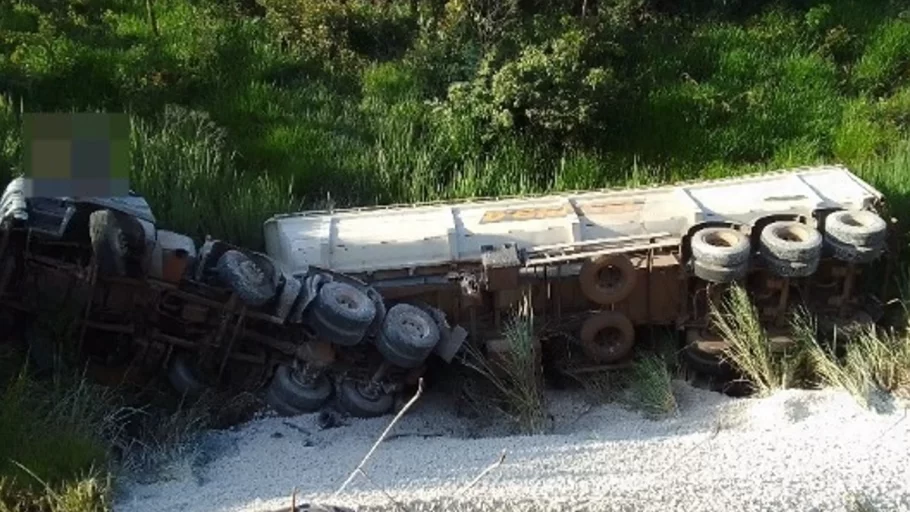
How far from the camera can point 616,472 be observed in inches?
244

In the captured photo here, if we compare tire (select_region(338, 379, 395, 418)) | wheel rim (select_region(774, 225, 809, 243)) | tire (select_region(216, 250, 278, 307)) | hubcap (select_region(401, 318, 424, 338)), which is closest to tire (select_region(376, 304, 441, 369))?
hubcap (select_region(401, 318, 424, 338))

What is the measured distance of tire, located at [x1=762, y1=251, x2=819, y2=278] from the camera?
8.00 metres

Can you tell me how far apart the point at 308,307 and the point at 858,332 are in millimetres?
3531

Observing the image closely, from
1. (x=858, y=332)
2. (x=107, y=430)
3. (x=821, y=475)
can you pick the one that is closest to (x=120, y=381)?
(x=107, y=430)

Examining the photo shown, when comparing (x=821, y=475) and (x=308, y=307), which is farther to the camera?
(x=308, y=307)

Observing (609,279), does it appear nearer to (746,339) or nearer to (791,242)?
(746,339)

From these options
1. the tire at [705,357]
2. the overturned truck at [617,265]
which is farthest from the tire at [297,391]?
the tire at [705,357]

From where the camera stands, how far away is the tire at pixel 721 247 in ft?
26.0

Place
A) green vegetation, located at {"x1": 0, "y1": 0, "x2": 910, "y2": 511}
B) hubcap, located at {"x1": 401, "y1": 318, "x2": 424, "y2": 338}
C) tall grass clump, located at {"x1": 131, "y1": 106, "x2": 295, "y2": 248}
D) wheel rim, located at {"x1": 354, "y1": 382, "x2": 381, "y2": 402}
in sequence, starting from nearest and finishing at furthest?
hubcap, located at {"x1": 401, "y1": 318, "x2": 424, "y2": 338}, wheel rim, located at {"x1": 354, "y1": 382, "x2": 381, "y2": 402}, tall grass clump, located at {"x1": 131, "y1": 106, "x2": 295, "y2": 248}, green vegetation, located at {"x1": 0, "y1": 0, "x2": 910, "y2": 511}

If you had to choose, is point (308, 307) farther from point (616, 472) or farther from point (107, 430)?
point (616, 472)

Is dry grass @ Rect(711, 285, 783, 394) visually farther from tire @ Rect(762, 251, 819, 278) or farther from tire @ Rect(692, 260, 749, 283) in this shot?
tire @ Rect(762, 251, 819, 278)

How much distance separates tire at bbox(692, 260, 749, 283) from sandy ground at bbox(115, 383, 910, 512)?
75 centimetres

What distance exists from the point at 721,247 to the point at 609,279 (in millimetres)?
743

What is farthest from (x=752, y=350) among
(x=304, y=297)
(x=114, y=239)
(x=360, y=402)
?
(x=114, y=239)
